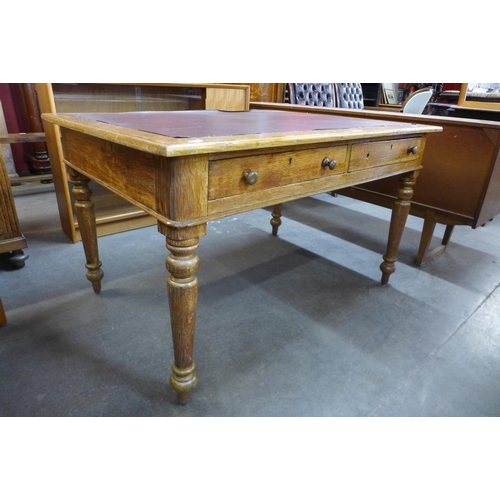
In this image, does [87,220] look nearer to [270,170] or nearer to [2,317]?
[2,317]

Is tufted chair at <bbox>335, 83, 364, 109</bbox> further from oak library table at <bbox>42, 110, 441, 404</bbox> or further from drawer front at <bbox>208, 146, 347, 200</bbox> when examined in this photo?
drawer front at <bbox>208, 146, 347, 200</bbox>

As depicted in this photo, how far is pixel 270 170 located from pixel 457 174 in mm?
1301

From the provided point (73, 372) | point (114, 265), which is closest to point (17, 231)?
point (114, 265)

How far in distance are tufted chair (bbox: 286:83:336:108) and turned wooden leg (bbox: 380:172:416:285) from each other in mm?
1909

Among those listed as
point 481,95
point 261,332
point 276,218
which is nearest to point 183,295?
point 261,332

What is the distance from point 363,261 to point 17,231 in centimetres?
184

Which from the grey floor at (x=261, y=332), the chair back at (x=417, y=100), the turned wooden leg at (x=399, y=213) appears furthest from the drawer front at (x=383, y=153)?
the chair back at (x=417, y=100)

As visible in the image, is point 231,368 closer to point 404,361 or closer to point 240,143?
point 404,361

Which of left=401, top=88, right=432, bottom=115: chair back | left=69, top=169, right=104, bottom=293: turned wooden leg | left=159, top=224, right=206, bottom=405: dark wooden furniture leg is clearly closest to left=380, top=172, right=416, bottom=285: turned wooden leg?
left=159, top=224, right=206, bottom=405: dark wooden furniture leg

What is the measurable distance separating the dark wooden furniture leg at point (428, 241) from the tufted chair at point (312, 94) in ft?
5.79

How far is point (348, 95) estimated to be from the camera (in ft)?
13.0

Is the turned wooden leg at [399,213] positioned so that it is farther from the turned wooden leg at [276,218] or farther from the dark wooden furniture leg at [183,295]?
the dark wooden furniture leg at [183,295]

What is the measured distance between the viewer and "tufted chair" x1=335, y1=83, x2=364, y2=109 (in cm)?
383

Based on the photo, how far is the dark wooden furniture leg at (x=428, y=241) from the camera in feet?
6.67
